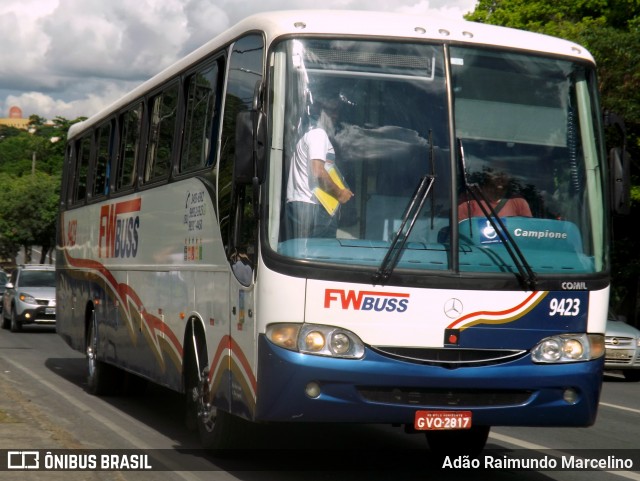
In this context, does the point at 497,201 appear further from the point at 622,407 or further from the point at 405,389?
the point at 622,407

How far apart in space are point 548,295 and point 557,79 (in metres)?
1.67

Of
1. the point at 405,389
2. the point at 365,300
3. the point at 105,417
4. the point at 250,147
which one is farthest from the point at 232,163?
the point at 105,417

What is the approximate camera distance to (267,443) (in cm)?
1104

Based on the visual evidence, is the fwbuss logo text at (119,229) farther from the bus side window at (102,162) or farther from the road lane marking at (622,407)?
the road lane marking at (622,407)

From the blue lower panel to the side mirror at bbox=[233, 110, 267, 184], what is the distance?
1124 millimetres

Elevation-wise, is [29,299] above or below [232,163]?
below

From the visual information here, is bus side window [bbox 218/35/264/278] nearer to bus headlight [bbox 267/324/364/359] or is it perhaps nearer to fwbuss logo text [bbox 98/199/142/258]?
bus headlight [bbox 267/324/364/359]

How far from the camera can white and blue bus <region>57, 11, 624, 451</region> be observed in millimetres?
8242

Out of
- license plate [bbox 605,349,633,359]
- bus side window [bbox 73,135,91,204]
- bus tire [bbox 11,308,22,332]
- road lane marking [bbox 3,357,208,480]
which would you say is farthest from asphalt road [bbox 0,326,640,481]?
bus tire [bbox 11,308,22,332]

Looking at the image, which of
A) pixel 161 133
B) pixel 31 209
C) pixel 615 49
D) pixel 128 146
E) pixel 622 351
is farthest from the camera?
pixel 31 209

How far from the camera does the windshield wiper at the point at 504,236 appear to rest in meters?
8.49

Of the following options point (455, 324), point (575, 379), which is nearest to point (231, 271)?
point (455, 324)

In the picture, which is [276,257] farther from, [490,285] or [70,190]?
[70,190]

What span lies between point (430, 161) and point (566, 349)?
5.28 ft
